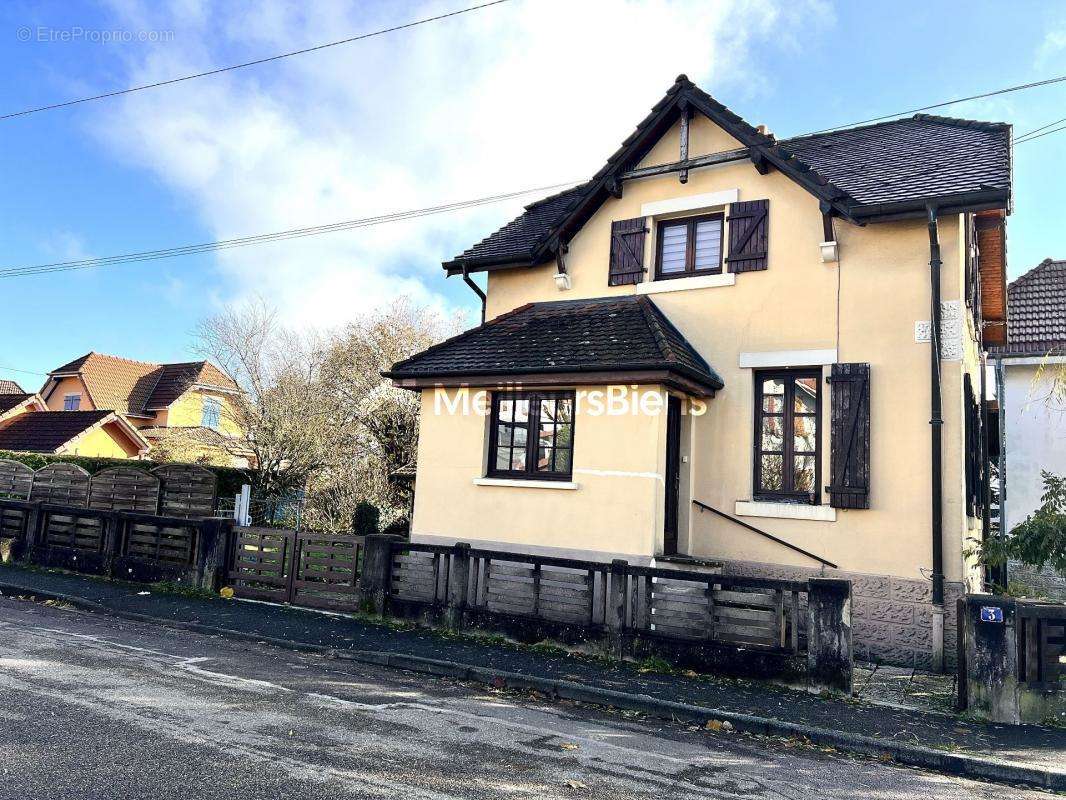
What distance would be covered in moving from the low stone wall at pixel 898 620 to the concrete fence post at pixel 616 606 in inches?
103

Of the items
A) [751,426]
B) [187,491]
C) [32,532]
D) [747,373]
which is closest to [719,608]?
[751,426]

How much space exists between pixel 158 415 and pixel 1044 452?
140 feet

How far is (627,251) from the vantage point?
1275 centimetres

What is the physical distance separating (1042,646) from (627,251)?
8083mm

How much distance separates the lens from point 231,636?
30.7ft

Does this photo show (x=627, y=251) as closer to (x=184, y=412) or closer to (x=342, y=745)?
(x=342, y=745)

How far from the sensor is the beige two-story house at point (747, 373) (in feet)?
32.8

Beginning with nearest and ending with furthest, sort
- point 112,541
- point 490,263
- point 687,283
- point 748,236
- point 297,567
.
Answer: point 297,567 < point 748,236 < point 687,283 < point 112,541 < point 490,263

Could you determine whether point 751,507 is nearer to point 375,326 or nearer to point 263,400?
point 263,400

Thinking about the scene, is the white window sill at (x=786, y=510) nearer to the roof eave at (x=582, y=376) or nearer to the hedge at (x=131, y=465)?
the roof eave at (x=582, y=376)

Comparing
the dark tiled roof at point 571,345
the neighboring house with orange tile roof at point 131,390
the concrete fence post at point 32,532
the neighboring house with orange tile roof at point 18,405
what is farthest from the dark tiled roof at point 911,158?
the neighboring house with orange tile roof at point 18,405

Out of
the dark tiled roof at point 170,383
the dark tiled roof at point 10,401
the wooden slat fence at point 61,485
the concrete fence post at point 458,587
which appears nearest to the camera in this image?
the concrete fence post at point 458,587

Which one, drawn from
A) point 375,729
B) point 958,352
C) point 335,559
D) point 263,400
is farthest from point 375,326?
point 375,729

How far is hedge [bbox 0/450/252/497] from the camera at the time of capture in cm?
2164
